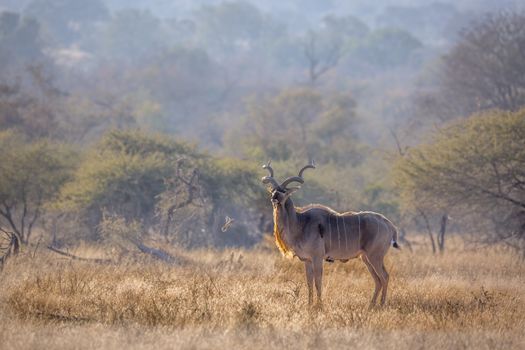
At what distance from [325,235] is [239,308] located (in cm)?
183

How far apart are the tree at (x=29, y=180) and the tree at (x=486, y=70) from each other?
16.8 metres

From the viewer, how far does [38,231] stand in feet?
62.1

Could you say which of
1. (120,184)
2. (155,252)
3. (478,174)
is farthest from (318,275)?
(120,184)

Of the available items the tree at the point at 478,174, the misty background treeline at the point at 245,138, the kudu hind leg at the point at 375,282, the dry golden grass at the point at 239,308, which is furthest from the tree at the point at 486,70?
the kudu hind leg at the point at 375,282

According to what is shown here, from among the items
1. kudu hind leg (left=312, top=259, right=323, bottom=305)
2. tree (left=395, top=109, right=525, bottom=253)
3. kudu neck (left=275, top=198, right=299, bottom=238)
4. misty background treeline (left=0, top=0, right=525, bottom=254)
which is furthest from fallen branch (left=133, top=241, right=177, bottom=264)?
tree (left=395, top=109, right=525, bottom=253)

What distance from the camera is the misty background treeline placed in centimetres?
1670

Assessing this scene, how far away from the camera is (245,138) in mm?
30719

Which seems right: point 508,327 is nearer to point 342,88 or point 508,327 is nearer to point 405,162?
point 405,162

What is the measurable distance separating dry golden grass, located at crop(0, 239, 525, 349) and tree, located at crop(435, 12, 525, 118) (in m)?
18.7

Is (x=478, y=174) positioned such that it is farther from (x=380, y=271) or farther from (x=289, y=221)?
(x=289, y=221)

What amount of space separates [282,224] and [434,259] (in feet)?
19.7

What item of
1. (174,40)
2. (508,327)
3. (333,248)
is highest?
(174,40)

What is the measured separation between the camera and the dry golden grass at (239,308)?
766 cm

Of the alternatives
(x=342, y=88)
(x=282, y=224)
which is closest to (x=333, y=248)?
(x=282, y=224)
